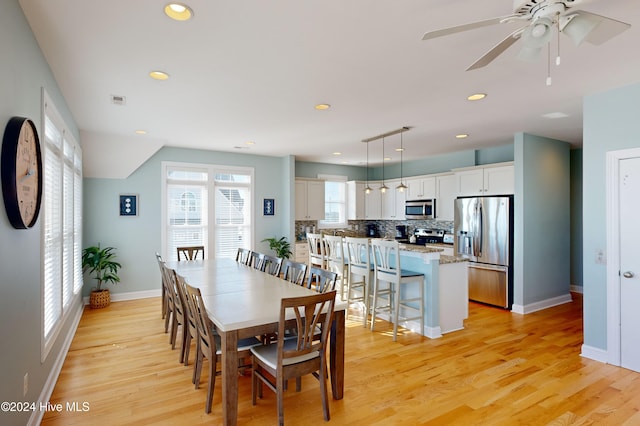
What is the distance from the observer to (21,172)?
74.2 inches

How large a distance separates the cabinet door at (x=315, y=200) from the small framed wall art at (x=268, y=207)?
31.2 inches

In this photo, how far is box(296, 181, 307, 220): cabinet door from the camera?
707 centimetres

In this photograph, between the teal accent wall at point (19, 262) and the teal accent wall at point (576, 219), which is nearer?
the teal accent wall at point (19, 262)

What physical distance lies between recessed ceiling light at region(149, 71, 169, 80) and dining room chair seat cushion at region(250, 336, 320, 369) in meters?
2.35

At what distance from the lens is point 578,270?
A: 6.14 meters

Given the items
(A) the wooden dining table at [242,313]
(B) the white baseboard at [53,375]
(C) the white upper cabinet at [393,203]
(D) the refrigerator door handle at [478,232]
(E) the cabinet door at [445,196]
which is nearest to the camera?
(A) the wooden dining table at [242,313]

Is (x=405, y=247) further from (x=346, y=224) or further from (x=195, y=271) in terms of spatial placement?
(x=346, y=224)

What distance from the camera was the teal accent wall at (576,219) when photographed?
6.07 m

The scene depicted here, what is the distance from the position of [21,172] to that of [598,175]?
185 inches

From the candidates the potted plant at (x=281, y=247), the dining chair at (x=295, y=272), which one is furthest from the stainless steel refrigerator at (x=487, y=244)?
the dining chair at (x=295, y=272)

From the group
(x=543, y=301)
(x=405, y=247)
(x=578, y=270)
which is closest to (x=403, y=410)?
(x=405, y=247)

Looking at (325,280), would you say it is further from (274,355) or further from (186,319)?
(186,319)

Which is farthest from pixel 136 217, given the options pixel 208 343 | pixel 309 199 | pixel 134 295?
pixel 208 343

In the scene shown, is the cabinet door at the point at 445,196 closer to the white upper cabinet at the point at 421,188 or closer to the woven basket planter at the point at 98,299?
the white upper cabinet at the point at 421,188
